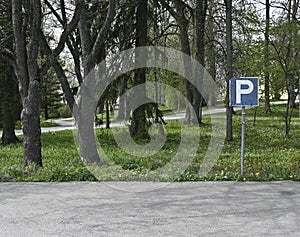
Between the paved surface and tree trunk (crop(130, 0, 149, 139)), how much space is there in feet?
26.1

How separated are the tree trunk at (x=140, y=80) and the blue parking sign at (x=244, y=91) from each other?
7.75 metres

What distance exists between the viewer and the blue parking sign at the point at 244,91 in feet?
25.2

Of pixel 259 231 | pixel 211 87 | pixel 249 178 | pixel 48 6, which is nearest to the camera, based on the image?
pixel 259 231

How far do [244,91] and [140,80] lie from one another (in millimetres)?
8295

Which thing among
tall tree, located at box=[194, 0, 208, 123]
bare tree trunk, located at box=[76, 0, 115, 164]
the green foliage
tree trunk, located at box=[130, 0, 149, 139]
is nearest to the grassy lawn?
bare tree trunk, located at box=[76, 0, 115, 164]

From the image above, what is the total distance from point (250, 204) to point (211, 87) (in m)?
21.1

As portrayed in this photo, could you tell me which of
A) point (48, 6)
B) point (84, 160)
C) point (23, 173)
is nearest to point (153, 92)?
point (48, 6)

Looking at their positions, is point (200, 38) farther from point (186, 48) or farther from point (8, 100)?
point (8, 100)

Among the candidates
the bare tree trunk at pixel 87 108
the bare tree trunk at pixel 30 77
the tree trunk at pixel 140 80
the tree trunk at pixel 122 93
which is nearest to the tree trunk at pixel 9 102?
the tree trunk at pixel 122 93

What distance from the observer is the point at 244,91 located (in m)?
7.74

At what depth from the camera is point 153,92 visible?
53.9ft

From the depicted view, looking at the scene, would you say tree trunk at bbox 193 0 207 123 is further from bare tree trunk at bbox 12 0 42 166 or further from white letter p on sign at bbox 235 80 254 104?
white letter p on sign at bbox 235 80 254 104

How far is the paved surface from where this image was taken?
A: 4996 mm

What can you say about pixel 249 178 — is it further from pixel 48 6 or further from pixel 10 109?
pixel 10 109
